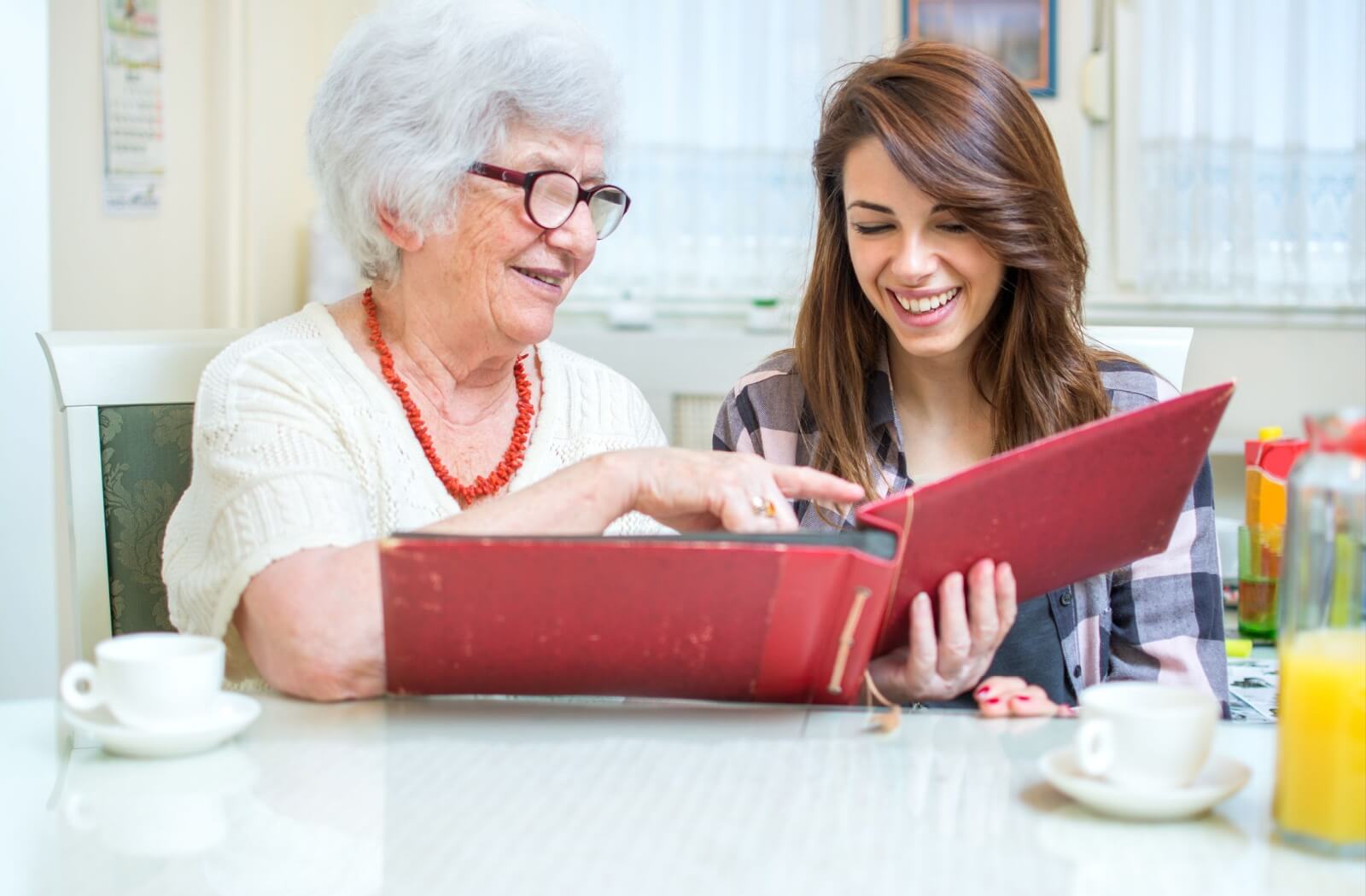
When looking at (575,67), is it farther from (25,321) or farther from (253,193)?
(253,193)

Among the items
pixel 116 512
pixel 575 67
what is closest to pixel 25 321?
pixel 116 512

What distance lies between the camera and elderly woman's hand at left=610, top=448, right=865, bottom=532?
106cm

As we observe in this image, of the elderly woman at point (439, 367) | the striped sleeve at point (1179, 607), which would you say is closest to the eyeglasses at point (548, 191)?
the elderly woman at point (439, 367)

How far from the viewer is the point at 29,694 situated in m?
1.95

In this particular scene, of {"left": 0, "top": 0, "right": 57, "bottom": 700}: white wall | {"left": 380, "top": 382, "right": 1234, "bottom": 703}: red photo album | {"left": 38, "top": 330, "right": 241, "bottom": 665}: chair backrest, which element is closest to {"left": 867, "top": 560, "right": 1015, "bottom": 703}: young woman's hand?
{"left": 380, "top": 382, "right": 1234, "bottom": 703}: red photo album

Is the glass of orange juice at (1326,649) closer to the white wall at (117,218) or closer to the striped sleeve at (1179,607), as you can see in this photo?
the striped sleeve at (1179,607)

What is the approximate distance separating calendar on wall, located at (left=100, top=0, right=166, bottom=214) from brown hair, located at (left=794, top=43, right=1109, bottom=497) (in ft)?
6.02

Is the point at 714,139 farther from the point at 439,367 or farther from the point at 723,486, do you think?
the point at 723,486

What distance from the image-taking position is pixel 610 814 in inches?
29.4

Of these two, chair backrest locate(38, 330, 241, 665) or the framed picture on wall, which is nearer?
chair backrest locate(38, 330, 241, 665)

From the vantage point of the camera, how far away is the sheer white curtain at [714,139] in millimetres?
3148

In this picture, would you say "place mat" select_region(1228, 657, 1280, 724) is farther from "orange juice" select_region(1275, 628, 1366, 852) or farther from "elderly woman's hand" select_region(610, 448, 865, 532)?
"orange juice" select_region(1275, 628, 1366, 852)

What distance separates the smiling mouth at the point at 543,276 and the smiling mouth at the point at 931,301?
0.38m

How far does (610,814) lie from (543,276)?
2.61 feet
